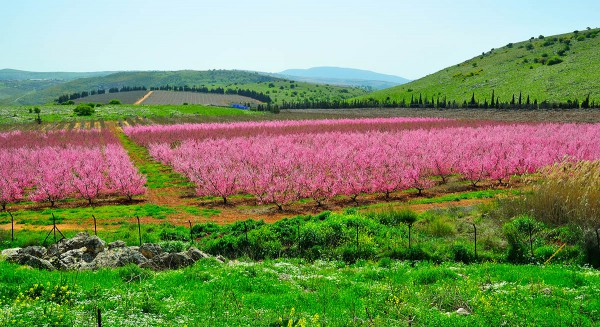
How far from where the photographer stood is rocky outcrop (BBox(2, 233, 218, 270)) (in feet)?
38.4

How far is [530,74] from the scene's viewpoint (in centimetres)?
10812

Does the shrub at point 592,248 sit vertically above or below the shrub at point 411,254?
above

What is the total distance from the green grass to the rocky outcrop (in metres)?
0.99

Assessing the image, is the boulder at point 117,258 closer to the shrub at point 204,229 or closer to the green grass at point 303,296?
the green grass at point 303,296

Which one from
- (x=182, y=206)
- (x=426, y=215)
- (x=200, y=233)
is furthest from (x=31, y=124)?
(x=426, y=215)

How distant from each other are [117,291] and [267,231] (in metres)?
6.53

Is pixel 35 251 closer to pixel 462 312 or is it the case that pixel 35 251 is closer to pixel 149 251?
pixel 149 251

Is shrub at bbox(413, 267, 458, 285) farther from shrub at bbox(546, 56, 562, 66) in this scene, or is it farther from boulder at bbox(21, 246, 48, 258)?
shrub at bbox(546, 56, 562, 66)

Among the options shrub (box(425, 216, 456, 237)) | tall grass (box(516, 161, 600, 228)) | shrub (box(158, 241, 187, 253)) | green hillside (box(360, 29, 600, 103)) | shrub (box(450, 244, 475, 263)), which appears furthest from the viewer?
green hillside (box(360, 29, 600, 103))

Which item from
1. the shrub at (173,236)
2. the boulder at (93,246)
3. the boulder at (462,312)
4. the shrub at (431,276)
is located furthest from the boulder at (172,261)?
the boulder at (462,312)

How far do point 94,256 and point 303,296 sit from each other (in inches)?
285

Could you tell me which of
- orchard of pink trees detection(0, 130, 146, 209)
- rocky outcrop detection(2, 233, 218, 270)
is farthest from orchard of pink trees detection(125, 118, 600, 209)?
rocky outcrop detection(2, 233, 218, 270)

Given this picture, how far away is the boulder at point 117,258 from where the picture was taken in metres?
11.8

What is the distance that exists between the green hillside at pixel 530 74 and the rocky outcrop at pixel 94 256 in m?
84.7
